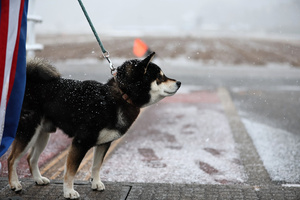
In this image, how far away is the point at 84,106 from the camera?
3.69 m

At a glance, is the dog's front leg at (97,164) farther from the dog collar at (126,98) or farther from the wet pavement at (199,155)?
the dog collar at (126,98)

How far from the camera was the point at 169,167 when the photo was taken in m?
5.12

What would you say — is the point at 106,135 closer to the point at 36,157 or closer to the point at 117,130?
the point at 117,130

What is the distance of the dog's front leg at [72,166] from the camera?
3652mm

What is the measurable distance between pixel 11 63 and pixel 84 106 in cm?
78

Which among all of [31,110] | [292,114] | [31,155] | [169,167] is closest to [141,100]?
[31,110]

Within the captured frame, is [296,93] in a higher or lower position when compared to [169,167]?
lower

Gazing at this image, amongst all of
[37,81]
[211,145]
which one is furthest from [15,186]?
[211,145]

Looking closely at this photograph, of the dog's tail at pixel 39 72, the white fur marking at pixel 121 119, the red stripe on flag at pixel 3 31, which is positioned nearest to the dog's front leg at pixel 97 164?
the white fur marking at pixel 121 119

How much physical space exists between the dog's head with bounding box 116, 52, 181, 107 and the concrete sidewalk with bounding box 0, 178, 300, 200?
895mm

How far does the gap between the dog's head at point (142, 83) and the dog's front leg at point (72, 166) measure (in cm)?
64

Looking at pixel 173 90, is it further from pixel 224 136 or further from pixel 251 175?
pixel 224 136

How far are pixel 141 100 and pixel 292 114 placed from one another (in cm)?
590

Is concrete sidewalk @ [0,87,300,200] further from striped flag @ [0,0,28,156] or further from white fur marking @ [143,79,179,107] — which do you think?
white fur marking @ [143,79,179,107]
